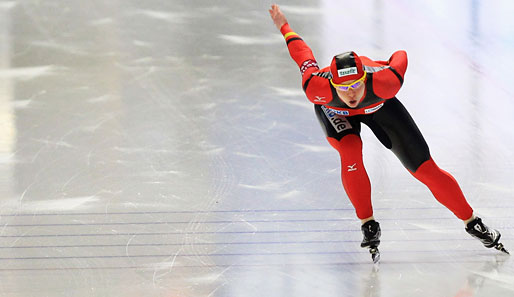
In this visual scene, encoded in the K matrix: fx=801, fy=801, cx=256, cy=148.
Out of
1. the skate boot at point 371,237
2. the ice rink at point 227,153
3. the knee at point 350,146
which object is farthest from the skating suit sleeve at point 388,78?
the ice rink at point 227,153

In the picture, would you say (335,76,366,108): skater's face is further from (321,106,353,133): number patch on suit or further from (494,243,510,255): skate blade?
(494,243,510,255): skate blade

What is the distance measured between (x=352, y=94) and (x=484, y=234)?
3.35 ft

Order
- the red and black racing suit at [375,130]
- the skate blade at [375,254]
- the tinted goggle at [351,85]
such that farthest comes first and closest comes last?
the skate blade at [375,254] < the red and black racing suit at [375,130] < the tinted goggle at [351,85]

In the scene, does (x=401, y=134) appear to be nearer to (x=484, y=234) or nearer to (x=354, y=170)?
(x=354, y=170)

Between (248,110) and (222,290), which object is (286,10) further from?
(222,290)

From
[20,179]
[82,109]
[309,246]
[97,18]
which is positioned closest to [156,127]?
[82,109]

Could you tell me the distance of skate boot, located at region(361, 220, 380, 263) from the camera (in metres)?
4.10

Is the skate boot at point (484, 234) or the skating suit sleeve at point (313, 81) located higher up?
the skating suit sleeve at point (313, 81)

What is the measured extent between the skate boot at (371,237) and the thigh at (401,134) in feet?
1.15

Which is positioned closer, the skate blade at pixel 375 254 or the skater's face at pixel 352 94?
the skater's face at pixel 352 94

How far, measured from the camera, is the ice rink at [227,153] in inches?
160

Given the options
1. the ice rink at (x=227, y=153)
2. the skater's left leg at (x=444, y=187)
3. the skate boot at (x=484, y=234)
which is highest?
the skater's left leg at (x=444, y=187)

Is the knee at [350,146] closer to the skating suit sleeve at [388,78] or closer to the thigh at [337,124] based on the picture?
the thigh at [337,124]

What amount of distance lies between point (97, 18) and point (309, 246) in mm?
4319
